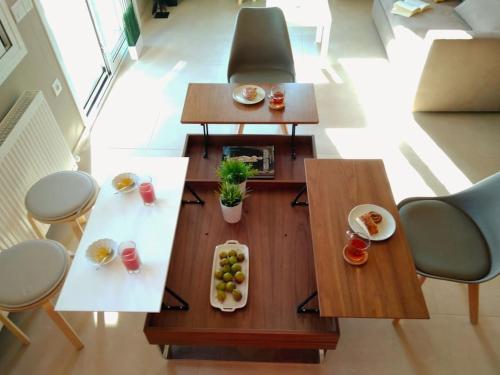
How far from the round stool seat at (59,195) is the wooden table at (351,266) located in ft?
4.04

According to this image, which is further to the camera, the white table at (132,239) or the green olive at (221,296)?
the green olive at (221,296)

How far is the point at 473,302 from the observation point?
1915mm

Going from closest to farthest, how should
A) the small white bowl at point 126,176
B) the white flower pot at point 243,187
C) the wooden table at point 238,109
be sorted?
the small white bowl at point 126,176
the white flower pot at point 243,187
the wooden table at point 238,109

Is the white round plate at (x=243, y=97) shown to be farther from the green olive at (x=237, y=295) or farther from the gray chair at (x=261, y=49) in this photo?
the green olive at (x=237, y=295)

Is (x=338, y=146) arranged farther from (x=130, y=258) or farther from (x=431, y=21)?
(x=130, y=258)

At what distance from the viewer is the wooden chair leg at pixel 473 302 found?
187 centimetres

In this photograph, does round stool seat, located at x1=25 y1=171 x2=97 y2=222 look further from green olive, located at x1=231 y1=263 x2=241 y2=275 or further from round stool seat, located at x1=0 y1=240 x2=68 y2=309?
green olive, located at x1=231 y1=263 x2=241 y2=275

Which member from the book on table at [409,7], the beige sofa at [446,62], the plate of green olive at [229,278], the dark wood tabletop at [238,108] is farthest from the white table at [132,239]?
the book on table at [409,7]

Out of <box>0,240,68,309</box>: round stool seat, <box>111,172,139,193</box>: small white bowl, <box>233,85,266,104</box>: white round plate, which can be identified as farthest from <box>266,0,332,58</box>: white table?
<box>0,240,68,309</box>: round stool seat

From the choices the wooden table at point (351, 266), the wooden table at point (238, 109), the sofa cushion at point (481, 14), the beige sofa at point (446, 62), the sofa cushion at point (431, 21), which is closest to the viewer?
the wooden table at point (351, 266)

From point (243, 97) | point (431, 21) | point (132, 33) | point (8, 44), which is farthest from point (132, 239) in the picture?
point (431, 21)

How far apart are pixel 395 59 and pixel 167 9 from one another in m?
3.03

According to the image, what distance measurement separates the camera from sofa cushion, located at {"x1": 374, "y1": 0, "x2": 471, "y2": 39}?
3.34 m

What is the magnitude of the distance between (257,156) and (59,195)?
116cm
